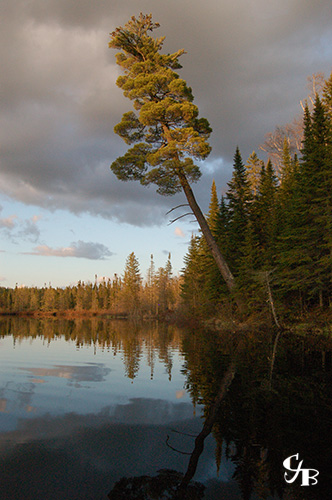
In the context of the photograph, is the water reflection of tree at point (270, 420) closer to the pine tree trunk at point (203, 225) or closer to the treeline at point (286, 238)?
the pine tree trunk at point (203, 225)

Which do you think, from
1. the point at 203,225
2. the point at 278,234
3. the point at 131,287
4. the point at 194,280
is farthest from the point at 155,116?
the point at 131,287

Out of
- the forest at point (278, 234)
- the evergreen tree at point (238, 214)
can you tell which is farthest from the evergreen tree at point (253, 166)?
the evergreen tree at point (238, 214)

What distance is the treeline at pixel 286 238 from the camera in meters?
19.2

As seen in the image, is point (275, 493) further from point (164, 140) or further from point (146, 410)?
point (164, 140)

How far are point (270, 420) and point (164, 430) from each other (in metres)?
1.53

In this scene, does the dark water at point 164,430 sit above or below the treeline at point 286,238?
below

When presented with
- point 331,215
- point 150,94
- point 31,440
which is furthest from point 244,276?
point 31,440

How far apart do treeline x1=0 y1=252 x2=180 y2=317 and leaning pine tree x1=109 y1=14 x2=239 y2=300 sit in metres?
53.9

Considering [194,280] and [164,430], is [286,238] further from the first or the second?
[194,280]

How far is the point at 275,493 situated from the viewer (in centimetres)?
283

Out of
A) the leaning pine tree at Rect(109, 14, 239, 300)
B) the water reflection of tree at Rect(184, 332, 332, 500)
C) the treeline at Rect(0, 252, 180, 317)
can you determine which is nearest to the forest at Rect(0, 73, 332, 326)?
the leaning pine tree at Rect(109, 14, 239, 300)

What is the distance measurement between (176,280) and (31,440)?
107 m

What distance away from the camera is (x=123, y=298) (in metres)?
91.8

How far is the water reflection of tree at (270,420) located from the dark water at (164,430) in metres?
0.01
